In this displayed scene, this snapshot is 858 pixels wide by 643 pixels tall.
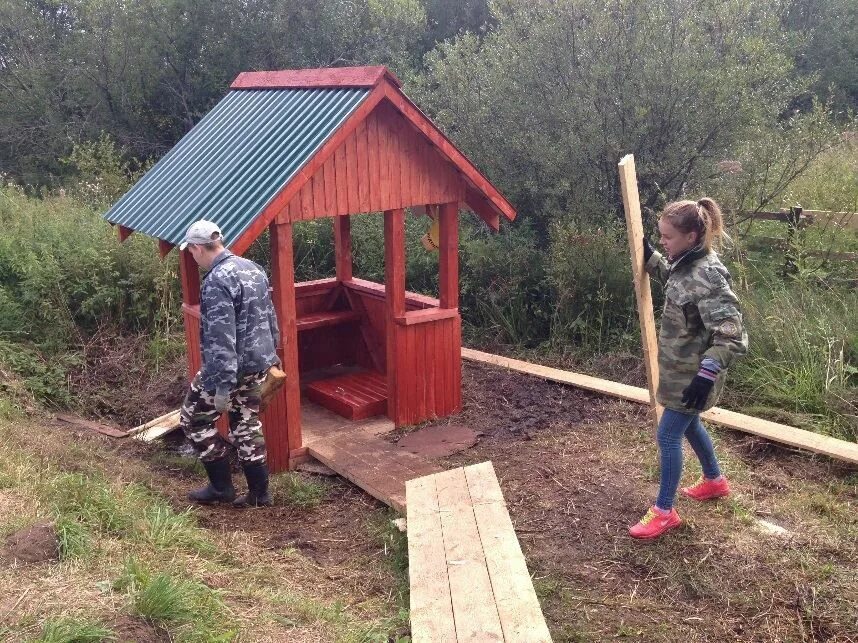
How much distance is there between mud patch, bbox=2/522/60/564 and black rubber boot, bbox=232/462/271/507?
5.43 ft

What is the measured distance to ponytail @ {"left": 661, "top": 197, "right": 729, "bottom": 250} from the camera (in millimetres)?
4332

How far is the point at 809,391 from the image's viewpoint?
6895 mm

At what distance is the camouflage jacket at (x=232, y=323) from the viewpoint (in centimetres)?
523

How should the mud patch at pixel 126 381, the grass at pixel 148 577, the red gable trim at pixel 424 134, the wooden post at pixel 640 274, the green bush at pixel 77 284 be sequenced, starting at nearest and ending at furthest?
the grass at pixel 148 577
the wooden post at pixel 640 274
the red gable trim at pixel 424 134
the mud patch at pixel 126 381
the green bush at pixel 77 284

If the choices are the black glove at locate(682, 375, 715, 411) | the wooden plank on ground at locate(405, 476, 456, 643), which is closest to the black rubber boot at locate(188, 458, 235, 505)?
the wooden plank on ground at locate(405, 476, 456, 643)

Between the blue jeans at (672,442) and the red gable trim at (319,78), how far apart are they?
3.16 m

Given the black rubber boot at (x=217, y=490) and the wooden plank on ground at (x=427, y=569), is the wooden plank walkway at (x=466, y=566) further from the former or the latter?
the black rubber boot at (x=217, y=490)

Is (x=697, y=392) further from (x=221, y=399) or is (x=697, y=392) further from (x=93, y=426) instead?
(x=93, y=426)

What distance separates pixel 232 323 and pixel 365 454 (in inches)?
67.2

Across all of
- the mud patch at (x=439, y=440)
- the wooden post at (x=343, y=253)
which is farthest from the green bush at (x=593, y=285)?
the mud patch at (x=439, y=440)

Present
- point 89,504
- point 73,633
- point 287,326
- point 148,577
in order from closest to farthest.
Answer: point 73,633, point 148,577, point 89,504, point 287,326

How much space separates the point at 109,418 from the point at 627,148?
251 inches

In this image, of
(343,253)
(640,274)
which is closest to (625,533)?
(640,274)

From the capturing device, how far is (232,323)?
207 inches
